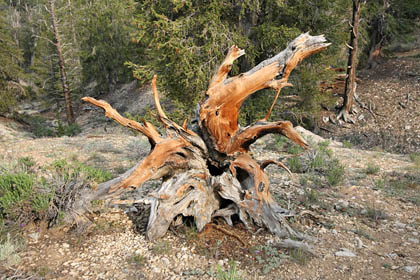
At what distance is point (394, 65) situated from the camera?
20031mm

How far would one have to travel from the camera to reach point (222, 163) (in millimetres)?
4676

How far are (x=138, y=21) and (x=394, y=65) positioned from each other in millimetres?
17626

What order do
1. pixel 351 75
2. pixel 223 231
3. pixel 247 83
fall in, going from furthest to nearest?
pixel 351 75, pixel 247 83, pixel 223 231

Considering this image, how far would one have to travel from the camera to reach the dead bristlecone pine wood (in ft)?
13.1

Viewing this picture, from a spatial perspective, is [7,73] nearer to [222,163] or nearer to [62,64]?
[62,64]

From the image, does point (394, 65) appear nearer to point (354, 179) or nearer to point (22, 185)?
point (354, 179)

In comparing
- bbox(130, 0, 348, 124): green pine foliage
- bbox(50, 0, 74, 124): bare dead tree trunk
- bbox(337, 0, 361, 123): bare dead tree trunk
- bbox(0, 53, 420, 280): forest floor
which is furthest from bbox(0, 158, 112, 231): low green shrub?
bbox(50, 0, 74, 124): bare dead tree trunk

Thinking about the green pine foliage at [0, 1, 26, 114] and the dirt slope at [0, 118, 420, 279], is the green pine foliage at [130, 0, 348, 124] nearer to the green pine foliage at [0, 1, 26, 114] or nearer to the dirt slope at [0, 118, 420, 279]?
the dirt slope at [0, 118, 420, 279]

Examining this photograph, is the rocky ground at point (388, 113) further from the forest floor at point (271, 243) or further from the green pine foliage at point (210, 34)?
the forest floor at point (271, 243)

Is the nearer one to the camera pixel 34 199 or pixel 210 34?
pixel 34 199

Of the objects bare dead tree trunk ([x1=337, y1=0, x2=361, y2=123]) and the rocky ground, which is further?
bare dead tree trunk ([x1=337, y1=0, x2=361, y2=123])

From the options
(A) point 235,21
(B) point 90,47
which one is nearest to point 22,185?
(A) point 235,21

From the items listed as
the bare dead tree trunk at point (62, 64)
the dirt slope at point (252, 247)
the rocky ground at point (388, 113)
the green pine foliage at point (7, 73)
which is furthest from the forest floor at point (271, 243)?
the green pine foliage at point (7, 73)

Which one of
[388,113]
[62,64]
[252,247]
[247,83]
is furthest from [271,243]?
[62,64]
